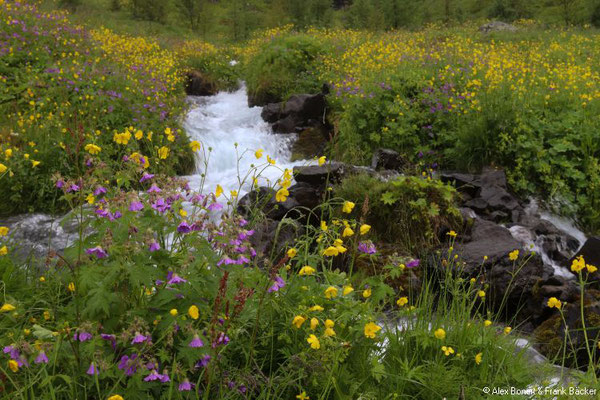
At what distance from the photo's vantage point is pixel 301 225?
9.55ft

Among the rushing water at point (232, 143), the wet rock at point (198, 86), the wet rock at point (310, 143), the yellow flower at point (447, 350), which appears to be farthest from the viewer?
the wet rock at point (198, 86)

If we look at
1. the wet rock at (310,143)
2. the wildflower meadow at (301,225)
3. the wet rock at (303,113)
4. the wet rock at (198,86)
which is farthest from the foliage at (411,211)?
the wet rock at (198,86)

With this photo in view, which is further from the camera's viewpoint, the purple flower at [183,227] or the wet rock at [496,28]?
the wet rock at [496,28]

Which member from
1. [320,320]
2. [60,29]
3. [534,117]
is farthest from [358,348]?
[60,29]

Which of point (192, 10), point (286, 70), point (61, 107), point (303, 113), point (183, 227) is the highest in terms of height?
point (192, 10)

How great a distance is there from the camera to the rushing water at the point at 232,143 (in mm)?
7984

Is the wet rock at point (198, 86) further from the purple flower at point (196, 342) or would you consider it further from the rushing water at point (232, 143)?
the purple flower at point (196, 342)

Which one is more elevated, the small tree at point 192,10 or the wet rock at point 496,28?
the small tree at point 192,10

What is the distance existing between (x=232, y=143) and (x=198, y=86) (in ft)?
16.7

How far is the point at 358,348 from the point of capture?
2.45m

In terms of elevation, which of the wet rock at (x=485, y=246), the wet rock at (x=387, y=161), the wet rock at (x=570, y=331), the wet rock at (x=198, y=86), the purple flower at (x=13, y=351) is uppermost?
the purple flower at (x=13, y=351)

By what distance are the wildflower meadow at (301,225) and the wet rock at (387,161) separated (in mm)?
34

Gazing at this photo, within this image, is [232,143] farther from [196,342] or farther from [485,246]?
[196,342]

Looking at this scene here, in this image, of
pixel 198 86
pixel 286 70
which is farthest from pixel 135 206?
pixel 198 86
